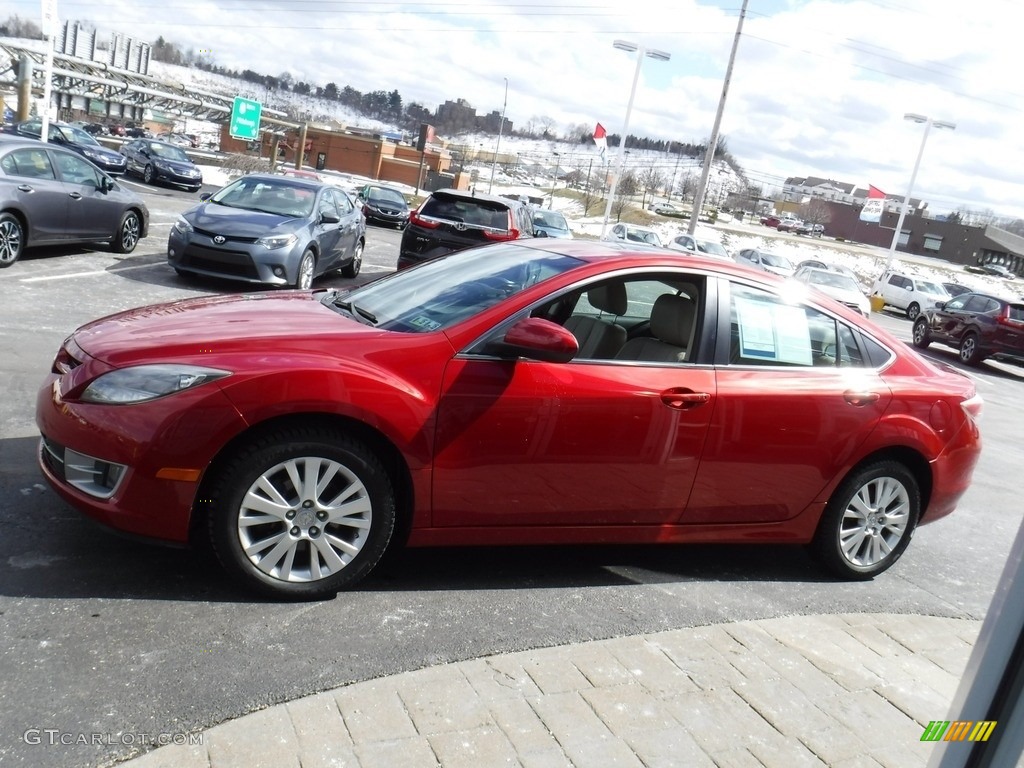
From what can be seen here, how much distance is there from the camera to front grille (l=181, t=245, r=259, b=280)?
11.1 m

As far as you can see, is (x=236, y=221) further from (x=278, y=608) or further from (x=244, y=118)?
(x=244, y=118)

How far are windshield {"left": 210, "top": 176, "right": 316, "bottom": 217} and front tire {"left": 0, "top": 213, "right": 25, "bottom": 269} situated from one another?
100 inches

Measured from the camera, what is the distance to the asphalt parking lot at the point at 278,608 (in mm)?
2881

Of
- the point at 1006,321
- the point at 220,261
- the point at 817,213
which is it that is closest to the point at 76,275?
the point at 220,261

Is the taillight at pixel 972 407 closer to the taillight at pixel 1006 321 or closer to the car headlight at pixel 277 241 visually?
the car headlight at pixel 277 241

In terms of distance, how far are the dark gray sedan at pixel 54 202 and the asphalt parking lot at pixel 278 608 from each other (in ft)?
→ 17.8

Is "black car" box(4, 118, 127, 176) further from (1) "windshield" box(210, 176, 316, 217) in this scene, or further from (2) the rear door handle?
(2) the rear door handle

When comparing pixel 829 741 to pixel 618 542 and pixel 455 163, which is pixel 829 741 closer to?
pixel 618 542

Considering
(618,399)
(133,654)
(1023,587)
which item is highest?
(1023,587)

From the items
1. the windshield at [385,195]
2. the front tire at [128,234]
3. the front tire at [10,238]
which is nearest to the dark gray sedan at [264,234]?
the front tire at [128,234]

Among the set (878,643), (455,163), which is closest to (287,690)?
(878,643)

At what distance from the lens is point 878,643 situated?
158 inches

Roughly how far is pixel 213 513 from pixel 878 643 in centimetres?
293
